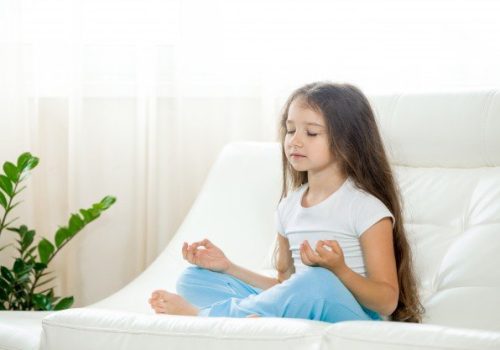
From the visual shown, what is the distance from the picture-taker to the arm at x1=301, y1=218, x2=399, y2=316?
1687 millimetres

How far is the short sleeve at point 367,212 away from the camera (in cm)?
186

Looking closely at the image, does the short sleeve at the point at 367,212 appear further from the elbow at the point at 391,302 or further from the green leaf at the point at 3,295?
the green leaf at the point at 3,295

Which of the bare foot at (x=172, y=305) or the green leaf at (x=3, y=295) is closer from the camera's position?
the bare foot at (x=172, y=305)

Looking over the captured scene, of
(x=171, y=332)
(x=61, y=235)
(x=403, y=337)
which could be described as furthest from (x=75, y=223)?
(x=403, y=337)

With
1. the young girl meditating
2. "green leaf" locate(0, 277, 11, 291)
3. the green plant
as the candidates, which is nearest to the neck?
the young girl meditating

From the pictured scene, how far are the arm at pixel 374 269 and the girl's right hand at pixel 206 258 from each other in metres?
0.33

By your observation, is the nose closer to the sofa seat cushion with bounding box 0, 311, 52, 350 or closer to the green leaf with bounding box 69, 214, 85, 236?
the sofa seat cushion with bounding box 0, 311, 52, 350

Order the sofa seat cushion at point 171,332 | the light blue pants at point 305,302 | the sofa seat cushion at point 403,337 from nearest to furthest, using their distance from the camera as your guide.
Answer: the sofa seat cushion at point 403,337 < the sofa seat cushion at point 171,332 < the light blue pants at point 305,302

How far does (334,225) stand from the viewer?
1.91 metres

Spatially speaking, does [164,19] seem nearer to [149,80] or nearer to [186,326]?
[149,80]

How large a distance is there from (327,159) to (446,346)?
0.78m

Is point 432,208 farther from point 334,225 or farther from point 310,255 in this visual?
point 310,255

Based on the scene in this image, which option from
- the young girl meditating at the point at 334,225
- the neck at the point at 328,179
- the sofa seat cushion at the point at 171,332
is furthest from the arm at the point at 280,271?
the sofa seat cushion at the point at 171,332

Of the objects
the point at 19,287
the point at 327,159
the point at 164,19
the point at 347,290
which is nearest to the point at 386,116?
the point at 327,159
